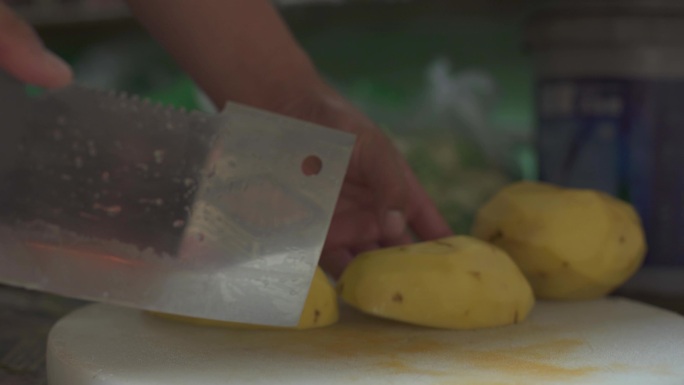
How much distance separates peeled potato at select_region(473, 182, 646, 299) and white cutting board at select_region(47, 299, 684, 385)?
0.22 ft

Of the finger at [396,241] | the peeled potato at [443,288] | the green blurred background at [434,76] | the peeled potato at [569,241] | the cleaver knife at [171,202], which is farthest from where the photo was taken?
the green blurred background at [434,76]

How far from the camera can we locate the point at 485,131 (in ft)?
5.51

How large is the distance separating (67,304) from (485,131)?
2.84ft

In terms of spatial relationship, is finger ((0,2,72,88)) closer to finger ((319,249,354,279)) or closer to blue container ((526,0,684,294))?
finger ((319,249,354,279))

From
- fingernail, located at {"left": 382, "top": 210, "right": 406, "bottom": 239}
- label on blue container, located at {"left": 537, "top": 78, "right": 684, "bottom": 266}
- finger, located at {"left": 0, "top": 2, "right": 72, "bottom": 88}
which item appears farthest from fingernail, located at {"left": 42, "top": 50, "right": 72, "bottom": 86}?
label on blue container, located at {"left": 537, "top": 78, "right": 684, "bottom": 266}

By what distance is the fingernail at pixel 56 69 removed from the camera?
0.65m

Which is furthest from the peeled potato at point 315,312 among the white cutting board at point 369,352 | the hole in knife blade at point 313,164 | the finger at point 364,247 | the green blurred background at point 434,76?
the green blurred background at point 434,76

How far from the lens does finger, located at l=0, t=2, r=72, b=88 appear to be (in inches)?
24.7

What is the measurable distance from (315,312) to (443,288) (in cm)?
13

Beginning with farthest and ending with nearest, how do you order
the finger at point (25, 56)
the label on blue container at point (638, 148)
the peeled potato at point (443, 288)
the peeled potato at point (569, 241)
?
the label on blue container at point (638, 148)
the peeled potato at point (569, 241)
the peeled potato at point (443, 288)
the finger at point (25, 56)

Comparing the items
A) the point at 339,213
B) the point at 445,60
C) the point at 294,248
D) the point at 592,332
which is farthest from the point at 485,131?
A: the point at 294,248

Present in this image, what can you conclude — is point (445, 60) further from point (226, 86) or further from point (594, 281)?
point (594, 281)

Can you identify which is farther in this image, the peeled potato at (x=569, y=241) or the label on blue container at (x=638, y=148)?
the label on blue container at (x=638, y=148)

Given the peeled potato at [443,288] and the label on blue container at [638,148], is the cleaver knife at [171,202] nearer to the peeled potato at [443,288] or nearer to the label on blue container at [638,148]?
the peeled potato at [443,288]
